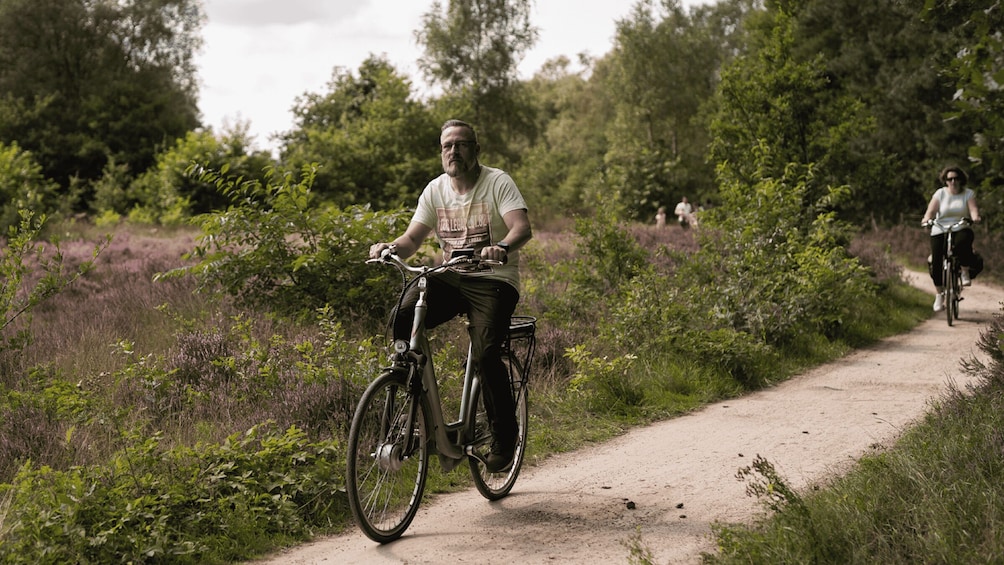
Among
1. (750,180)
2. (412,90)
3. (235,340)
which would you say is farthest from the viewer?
(412,90)

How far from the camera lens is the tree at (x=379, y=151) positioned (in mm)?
34719

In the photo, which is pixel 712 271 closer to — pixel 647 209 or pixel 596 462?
pixel 596 462

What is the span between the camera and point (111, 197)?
35094 millimetres

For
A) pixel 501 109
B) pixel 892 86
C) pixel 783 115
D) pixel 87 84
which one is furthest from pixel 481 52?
pixel 783 115

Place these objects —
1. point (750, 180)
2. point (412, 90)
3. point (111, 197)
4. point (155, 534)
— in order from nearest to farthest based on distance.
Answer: point (155, 534) → point (750, 180) → point (111, 197) → point (412, 90)

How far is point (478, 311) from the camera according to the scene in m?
5.30

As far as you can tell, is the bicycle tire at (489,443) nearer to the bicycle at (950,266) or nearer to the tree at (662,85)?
the bicycle at (950,266)

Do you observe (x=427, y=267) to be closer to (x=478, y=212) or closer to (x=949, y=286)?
(x=478, y=212)

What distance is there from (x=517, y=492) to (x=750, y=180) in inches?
428

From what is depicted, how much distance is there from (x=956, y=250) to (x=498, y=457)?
1022cm

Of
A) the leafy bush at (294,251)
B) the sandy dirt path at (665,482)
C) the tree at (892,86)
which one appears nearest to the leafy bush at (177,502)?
the sandy dirt path at (665,482)

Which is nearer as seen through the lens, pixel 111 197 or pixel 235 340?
pixel 235 340

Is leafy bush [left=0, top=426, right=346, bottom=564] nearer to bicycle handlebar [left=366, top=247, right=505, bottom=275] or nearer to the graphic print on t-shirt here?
bicycle handlebar [left=366, top=247, right=505, bottom=275]

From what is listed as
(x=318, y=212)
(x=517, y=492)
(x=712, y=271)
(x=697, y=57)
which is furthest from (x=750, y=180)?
(x=697, y=57)
